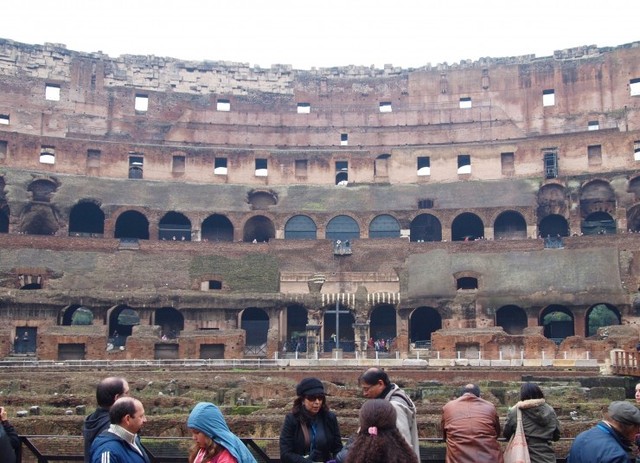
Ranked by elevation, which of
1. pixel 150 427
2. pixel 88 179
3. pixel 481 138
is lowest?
pixel 150 427

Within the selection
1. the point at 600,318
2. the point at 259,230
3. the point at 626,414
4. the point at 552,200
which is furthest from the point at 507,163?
the point at 626,414

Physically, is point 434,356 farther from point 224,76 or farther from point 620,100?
→ point 224,76

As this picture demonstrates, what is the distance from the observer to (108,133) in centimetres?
5969

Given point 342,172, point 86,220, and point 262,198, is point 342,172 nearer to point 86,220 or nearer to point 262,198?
point 262,198

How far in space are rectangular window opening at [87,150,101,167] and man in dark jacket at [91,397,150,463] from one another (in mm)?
51044

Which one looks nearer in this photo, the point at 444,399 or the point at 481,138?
the point at 444,399

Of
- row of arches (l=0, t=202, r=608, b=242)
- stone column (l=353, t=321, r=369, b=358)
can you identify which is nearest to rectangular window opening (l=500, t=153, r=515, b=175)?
row of arches (l=0, t=202, r=608, b=242)

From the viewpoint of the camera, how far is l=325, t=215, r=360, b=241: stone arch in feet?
165

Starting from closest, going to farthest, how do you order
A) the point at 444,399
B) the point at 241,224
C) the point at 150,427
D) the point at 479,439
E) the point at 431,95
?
the point at 479,439 → the point at 150,427 → the point at 444,399 → the point at 241,224 → the point at 431,95

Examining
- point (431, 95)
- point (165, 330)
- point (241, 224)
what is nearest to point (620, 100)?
point (431, 95)

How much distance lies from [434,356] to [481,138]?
2897 cm

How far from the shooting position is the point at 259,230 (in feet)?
174

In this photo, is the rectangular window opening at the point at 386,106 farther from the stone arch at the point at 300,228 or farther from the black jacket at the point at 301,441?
the black jacket at the point at 301,441

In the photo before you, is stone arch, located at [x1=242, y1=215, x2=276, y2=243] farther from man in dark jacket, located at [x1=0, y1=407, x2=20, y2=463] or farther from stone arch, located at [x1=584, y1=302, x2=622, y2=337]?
man in dark jacket, located at [x1=0, y1=407, x2=20, y2=463]
